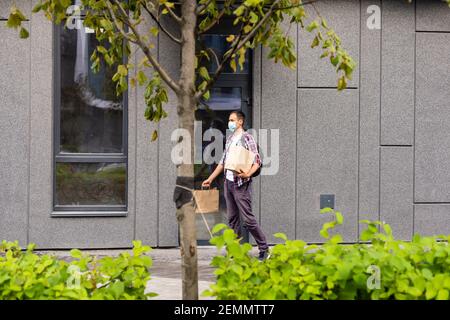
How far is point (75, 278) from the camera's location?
4645mm

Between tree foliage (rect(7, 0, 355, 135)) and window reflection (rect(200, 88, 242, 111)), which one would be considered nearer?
tree foliage (rect(7, 0, 355, 135))

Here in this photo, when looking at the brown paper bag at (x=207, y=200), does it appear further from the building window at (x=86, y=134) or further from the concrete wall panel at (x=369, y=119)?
the concrete wall panel at (x=369, y=119)

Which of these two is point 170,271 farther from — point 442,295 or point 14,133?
point 442,295

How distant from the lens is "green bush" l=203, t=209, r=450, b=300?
14.3 feet

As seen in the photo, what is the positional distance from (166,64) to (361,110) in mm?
2922

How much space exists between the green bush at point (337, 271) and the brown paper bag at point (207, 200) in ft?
20.8

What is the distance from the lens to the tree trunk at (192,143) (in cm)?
525

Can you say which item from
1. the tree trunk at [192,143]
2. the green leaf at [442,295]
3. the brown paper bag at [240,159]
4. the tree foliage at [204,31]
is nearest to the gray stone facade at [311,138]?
the brown paper bag at [240,159]

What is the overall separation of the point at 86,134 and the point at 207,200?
78.4 inches

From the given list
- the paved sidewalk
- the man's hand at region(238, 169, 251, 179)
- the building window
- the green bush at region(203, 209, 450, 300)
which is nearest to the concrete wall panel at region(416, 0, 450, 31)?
the man's hand at region(238, 169, 251, 179)

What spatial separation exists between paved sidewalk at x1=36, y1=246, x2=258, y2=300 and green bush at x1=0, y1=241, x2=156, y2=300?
5.20 feet

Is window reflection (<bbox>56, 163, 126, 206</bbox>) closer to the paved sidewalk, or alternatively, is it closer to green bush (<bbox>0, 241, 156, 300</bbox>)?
the paved sidewalk
